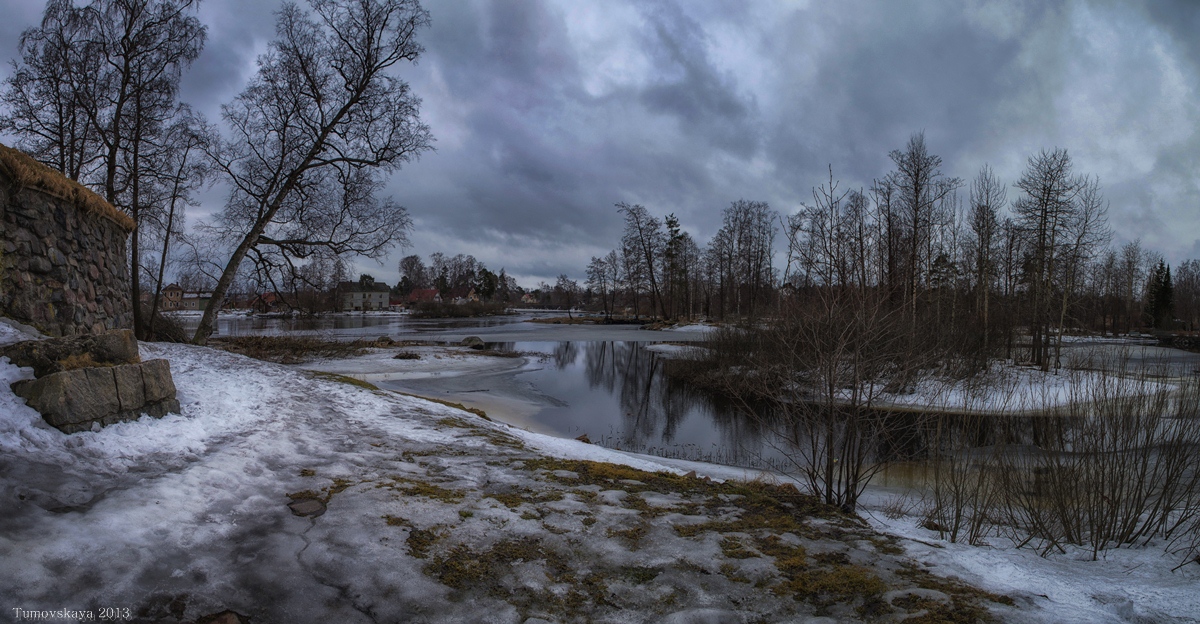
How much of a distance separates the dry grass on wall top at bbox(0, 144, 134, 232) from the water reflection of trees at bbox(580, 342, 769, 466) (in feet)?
30.0

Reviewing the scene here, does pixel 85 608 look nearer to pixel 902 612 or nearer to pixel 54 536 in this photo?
pixel 54 536

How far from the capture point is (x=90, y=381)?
4109 millimetres

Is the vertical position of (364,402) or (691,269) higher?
(691,269)

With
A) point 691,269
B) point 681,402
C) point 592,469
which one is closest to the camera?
point 592,469

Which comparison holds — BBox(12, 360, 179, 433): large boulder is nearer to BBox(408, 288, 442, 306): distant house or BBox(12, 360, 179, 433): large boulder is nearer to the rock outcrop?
the rock outcrop

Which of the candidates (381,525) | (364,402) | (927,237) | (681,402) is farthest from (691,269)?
(381,525)

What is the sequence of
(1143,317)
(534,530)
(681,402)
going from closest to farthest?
(534,530) < (681,402) < (1143,317)

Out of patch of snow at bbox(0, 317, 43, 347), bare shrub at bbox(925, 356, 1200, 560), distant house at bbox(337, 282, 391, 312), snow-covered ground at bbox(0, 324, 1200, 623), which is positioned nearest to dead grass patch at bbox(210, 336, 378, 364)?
patch of snow at bbox(0, 317, 43, 347)

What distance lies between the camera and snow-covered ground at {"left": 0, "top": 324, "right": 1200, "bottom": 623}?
2549mm

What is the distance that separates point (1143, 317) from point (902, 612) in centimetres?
6731

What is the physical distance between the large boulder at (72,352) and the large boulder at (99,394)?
166mm

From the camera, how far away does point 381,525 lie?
349 centimetres

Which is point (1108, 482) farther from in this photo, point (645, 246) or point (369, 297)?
point (369, 297)

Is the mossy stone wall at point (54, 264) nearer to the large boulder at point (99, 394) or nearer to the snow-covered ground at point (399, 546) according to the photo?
the snow-covered ground at point (399, 546)
